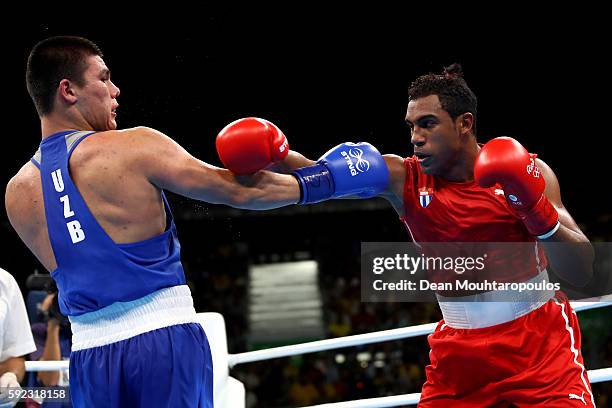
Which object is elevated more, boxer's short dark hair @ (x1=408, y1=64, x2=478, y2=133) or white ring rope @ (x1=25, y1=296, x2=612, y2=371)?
boxer's short dark hair @ (x1=408, y1=64, x2=478, y2=133)

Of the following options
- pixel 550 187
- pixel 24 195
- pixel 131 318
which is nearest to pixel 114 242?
pixel 131 318

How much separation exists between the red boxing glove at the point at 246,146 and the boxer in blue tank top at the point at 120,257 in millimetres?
84

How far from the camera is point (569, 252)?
2467mm

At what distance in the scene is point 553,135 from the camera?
10.8 m

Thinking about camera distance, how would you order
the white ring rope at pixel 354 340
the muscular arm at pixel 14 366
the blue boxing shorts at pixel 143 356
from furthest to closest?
1. the muscular arm at pixel 14 366
2. the white ring rope at pixel 354 340
3. the blue boxing shorts at pixel 143 356

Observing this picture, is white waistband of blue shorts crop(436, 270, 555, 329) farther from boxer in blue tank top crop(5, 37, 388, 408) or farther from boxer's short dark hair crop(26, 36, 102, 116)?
boxer's short dark hair crop(26, 36, 102, 116)

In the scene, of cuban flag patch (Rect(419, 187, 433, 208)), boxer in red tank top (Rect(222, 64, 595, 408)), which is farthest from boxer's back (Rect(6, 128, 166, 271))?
cuban flag patch (Rect(419, 187, 433, 208))

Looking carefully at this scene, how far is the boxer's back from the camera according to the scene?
6.82 ft

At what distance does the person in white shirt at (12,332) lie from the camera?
10.8 ft

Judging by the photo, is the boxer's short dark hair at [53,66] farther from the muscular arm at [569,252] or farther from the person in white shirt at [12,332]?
the muscular arm at [569,252]

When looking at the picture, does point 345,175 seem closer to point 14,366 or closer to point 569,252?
point 569,252

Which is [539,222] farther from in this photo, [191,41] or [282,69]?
[282,69]

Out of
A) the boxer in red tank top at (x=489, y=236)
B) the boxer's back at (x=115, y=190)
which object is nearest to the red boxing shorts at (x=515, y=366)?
the boxer in red tank top at (x=489, y=236)

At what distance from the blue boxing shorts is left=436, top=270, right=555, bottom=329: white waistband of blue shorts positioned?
89 centimetres
